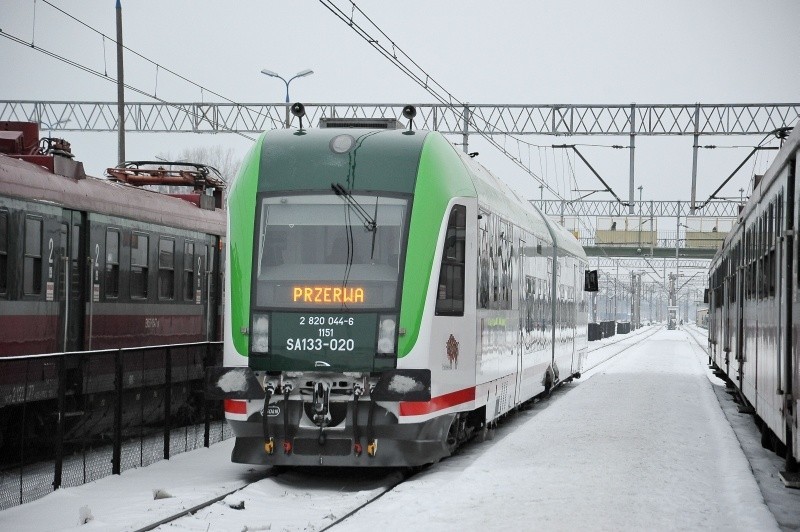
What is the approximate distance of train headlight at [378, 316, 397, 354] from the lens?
1238 centimetres

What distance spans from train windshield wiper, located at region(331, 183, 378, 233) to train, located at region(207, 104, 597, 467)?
0.03ft

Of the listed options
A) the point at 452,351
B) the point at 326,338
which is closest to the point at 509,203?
the point at 452,351

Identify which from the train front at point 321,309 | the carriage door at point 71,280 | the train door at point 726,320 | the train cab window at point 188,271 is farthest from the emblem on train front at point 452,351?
the train door at point 726,320

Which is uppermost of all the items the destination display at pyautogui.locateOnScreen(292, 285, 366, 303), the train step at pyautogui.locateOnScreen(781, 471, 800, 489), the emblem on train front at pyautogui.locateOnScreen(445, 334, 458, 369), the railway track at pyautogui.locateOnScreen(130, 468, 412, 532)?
the destination display at pyautogui.locateOnScreen(292, 285, 366, 303)

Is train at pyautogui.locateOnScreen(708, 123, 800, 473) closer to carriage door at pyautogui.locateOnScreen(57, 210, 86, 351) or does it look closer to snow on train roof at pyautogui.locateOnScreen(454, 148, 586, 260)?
snow on train roof at pyautogui.locateOnScreen(454, 148, 586, 260)

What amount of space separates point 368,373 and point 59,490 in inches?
120

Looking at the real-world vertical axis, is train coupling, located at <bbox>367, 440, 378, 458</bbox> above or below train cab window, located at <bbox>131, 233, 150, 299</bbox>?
below

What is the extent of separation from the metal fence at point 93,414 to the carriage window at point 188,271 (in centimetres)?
312

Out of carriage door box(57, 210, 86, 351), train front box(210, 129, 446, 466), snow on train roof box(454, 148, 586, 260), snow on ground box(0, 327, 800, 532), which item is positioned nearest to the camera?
snow on ground box(0, 327, 800, 532)

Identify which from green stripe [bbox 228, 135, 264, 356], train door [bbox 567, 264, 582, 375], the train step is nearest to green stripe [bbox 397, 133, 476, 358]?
green stripe [bbox 228, 135, 264, 356]

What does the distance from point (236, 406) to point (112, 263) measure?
15.3 feet

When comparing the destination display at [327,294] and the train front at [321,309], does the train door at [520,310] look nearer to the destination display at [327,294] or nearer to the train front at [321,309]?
the train front at [321,309]

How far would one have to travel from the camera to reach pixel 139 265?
685 inches

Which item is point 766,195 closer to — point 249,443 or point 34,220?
point 249,443
